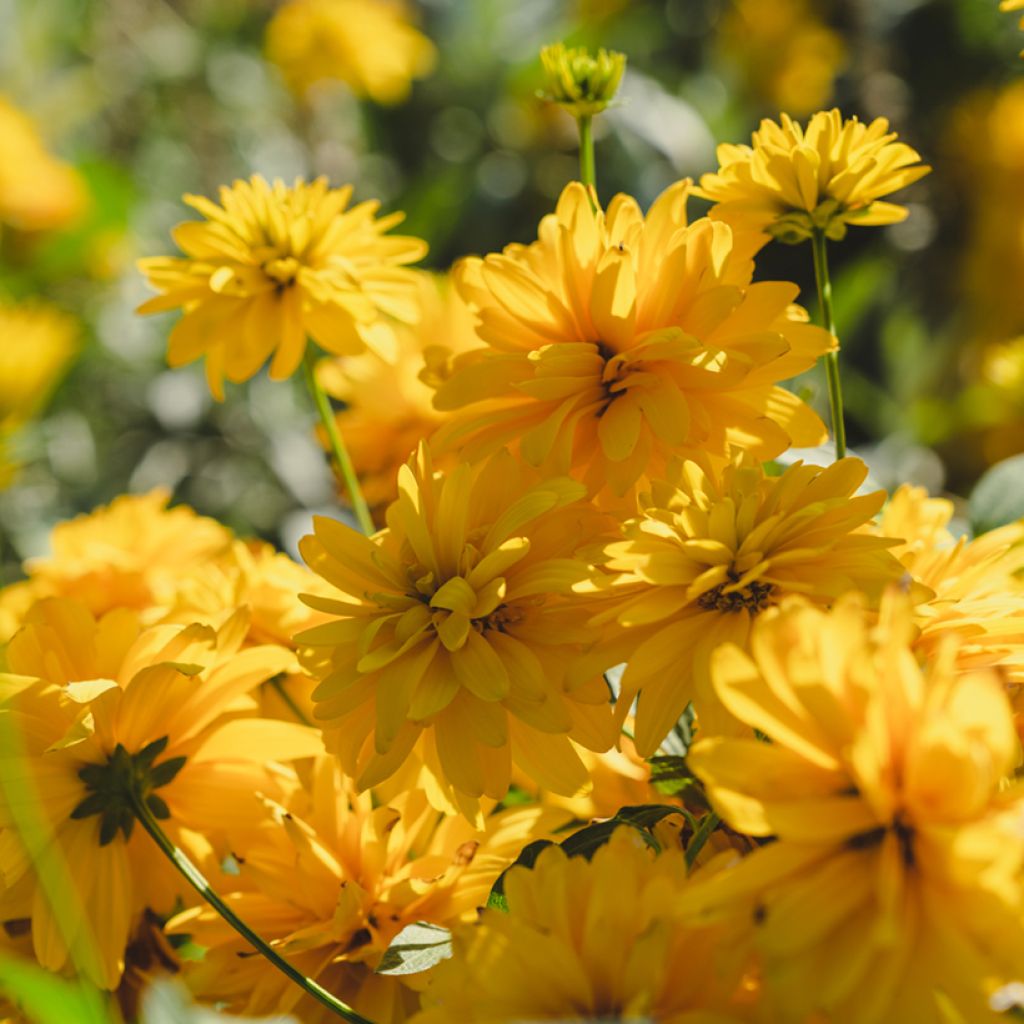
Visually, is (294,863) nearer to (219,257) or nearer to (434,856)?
(434,856)

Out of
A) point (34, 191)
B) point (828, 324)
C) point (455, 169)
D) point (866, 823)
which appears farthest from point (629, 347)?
point (34, 191)

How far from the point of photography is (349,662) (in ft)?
1.16

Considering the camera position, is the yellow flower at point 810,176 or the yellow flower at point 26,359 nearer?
the yellow flower at point 810,176

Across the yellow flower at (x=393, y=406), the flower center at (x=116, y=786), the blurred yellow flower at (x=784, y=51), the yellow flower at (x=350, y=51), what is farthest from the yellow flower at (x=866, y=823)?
the yellow flower at (x=350, y=51)

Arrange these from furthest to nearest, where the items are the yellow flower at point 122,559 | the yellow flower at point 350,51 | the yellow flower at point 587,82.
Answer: the yellow flower at point 350,51, the yellow flower at point 122,559, the yellow flower at point 587,82

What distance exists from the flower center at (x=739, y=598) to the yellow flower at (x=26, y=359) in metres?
0.92

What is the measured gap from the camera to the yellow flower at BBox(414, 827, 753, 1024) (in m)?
0.27

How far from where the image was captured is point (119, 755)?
1.36ft

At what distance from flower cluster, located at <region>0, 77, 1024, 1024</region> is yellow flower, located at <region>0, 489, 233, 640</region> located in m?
0.10

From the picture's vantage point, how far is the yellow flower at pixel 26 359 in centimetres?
113

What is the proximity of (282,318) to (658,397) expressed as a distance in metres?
0.21

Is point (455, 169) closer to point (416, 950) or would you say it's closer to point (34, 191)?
point (34, 191)

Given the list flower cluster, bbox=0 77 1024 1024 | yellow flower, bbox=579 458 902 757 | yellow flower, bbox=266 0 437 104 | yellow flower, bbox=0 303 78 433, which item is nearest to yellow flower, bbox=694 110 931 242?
flower cluster, bbox=0 77 1024 1024

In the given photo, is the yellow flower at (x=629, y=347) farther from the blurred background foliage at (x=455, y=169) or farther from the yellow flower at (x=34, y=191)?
the yellow flower at (x=34, y=191)
